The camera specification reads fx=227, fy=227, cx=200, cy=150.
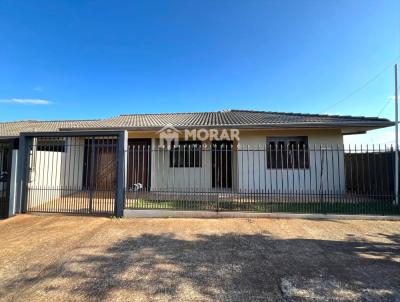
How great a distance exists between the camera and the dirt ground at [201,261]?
308cm

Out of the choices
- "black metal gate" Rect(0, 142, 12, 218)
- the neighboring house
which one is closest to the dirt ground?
"black metal gate" Rect(0, 142, 12, 218)

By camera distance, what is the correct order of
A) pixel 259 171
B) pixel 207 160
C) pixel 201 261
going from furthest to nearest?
pixel 207 160 < pixel 259 171 < pixel 201 261

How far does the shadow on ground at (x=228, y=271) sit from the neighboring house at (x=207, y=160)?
370 cm

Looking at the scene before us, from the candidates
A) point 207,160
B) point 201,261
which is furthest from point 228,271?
point 207,160

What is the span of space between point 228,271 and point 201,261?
550mm

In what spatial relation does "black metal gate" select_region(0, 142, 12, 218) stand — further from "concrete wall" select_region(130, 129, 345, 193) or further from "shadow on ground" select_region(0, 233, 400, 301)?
"concrete wall" select_region(130, 129, 345, 193)

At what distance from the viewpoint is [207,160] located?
1093 cm

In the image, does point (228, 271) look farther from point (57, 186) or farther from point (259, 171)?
point (57, 186)

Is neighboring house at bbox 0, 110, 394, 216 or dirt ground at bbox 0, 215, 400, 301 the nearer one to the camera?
dirt ground at bbox 0, 215, 400, 301

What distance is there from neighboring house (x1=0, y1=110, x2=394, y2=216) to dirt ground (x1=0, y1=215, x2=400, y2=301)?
2.49 m

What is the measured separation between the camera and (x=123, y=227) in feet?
19.4

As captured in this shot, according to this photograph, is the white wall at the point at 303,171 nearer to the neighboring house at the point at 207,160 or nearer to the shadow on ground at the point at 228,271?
the neighboring house at the point at 207,160

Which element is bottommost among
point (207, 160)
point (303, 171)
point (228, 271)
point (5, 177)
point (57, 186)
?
point (228, 271)

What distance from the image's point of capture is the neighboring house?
7.95 metres
